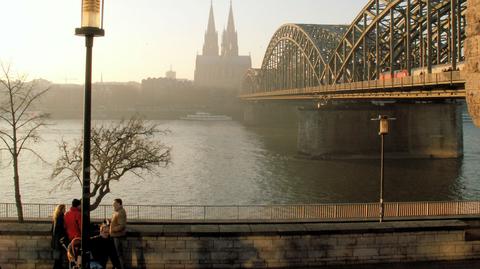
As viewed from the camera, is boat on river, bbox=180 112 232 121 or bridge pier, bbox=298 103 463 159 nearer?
bridge pier, bbox=298 103 463 159

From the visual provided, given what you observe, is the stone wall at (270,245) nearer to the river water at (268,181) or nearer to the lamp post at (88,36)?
the lamp post at (88,36)

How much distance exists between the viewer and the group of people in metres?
10.2

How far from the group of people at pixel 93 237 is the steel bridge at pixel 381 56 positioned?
57.8 ft

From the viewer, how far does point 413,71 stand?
42281 millimetres

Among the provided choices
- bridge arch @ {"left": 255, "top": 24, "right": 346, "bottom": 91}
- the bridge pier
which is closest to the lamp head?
the bridge pier

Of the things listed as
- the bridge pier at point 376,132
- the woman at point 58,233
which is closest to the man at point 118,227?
the woman at point 58,233

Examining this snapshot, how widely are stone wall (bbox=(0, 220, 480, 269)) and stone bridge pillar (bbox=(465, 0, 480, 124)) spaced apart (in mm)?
4269

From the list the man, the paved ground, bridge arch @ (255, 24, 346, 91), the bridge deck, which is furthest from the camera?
bridge arch @ (255, 24, 346, 91)

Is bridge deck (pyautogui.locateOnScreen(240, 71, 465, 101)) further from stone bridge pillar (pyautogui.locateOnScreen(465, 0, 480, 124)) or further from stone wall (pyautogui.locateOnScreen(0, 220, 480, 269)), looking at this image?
stone bridge pillar (pyautogui.locateOnScreen(465, 0, 480, 124))

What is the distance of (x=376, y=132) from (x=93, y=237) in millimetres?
55142

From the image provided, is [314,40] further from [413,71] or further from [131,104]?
[131,104]

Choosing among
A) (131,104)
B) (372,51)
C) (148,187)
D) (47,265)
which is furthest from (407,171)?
(131,104)

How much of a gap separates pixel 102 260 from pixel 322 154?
51.9m

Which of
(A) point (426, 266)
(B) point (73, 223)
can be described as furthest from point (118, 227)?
(A) point (426, 266)
